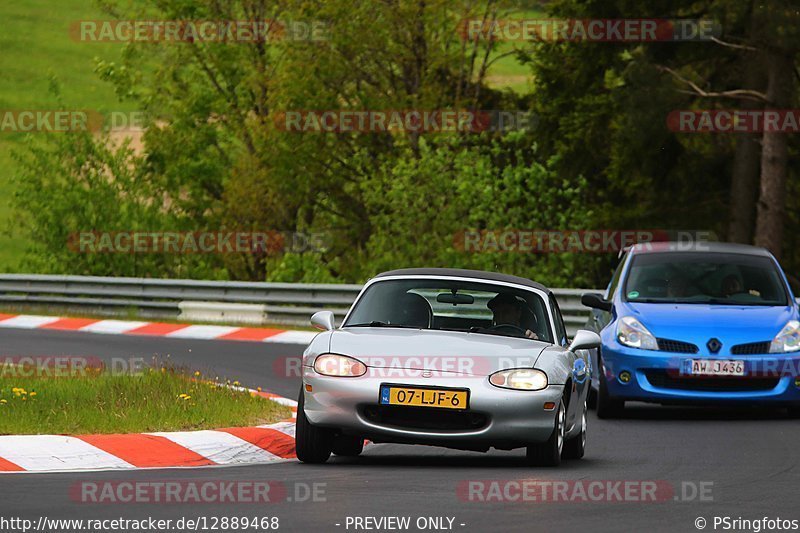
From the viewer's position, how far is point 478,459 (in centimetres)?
1218

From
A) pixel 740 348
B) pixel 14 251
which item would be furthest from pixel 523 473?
pixel 14 251

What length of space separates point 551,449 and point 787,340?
4.70 meters

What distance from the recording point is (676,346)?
1512 cm

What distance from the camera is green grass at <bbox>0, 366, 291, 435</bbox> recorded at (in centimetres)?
1220

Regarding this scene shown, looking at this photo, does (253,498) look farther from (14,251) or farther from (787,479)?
(14,251)

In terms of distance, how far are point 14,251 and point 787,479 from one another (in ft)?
195

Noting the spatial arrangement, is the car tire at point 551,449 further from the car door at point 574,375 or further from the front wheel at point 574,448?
the front wheel at point 574,448

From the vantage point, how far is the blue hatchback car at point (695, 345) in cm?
1504

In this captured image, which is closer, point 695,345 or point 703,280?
point 695,345

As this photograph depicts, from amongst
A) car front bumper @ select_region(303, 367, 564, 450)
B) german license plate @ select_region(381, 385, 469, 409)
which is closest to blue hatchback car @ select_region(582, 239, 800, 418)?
car front bumper @ select_region(303, 367, 564, 450)

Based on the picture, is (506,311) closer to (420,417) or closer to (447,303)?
(447,303)

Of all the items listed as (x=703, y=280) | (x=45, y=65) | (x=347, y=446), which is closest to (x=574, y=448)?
(x=347, y=446)

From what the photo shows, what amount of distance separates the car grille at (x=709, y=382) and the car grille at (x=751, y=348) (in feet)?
0.76

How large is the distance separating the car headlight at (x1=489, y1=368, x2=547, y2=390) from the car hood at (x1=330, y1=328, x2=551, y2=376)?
4cm
